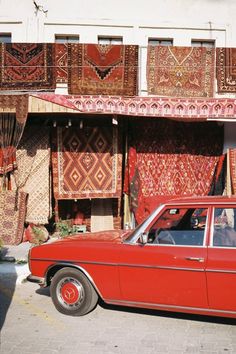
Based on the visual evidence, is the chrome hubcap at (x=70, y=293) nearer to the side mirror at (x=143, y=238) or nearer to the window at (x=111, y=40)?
the side mirror at (x=143, y=238)

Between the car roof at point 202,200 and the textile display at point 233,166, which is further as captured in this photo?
the textile display at point 233,166

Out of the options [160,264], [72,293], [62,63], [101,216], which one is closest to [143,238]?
[160,264]

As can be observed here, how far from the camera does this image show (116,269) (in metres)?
4.91

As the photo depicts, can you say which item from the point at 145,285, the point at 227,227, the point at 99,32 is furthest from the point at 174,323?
the point at 99,32

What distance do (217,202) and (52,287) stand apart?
2287 millimetres

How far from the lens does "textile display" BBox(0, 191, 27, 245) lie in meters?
9.34

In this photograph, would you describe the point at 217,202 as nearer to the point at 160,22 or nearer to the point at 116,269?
the point at 116,269

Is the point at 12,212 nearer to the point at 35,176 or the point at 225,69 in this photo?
the point at 35,176

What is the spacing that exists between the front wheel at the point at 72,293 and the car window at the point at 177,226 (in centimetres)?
99

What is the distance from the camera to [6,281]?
6.96 m

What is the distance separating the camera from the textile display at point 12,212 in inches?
368

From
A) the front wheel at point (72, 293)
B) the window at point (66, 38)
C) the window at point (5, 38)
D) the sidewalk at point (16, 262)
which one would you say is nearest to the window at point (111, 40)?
the window at point (66, 38)

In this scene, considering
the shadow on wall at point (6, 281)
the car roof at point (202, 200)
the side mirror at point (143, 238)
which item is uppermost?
the car roof at point (202, 200)

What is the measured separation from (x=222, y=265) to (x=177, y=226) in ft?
2.25
